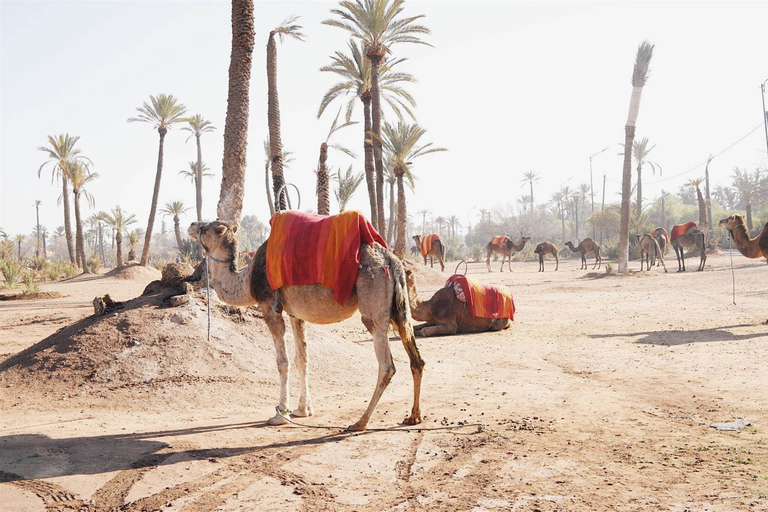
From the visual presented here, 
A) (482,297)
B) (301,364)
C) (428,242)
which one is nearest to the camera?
(301,364)

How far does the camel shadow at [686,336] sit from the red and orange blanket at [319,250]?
7.23 m

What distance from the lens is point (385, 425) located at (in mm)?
6090

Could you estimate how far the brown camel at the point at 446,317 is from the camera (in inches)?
490

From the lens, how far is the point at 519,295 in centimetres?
2112

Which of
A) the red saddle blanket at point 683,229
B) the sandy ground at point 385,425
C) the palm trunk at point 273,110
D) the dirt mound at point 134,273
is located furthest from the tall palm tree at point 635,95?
the dirt mound at point 134,273

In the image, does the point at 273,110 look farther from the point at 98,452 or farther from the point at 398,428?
the point at 98,452

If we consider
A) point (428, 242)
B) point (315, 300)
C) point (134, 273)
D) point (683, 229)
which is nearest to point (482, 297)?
point (315, 300)

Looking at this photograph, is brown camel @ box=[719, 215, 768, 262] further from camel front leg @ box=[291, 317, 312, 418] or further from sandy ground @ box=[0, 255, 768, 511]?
camel front leg @ box=[291, 317, 312, 418]

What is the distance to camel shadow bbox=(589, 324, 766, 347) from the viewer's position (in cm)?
1088

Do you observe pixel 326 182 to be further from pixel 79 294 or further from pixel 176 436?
pixel 176 436

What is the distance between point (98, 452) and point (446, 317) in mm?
8431

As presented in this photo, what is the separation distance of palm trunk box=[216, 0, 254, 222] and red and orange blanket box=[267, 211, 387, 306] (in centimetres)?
470

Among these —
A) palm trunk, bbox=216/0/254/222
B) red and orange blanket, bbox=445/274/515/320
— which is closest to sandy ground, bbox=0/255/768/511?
red and orange blanket, bbox=445/274/515/320

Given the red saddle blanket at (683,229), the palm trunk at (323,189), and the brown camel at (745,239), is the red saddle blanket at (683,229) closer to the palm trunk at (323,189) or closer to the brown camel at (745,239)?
the brown camel at (745,239)
